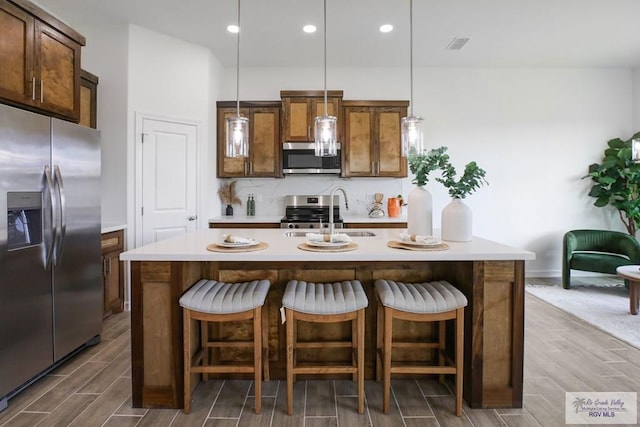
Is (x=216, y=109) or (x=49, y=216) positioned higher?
(x=216, y=109)

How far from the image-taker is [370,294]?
222cm

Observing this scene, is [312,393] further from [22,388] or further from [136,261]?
[22,388]

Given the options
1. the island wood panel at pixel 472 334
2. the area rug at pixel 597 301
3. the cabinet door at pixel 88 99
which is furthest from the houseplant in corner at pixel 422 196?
the cabinet door at pixel 88 99

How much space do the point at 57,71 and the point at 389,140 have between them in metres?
3.33

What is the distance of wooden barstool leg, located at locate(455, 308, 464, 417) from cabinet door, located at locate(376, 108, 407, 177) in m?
2.80

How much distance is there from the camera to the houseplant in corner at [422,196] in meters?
2.30

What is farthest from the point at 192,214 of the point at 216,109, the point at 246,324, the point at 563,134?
the point at 563,134

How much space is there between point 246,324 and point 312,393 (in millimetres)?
575

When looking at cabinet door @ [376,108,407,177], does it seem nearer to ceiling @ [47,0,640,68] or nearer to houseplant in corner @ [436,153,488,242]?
ceiling @ [47,0,640,68]

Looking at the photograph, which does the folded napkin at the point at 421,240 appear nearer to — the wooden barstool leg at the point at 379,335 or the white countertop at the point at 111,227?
the wooden barstool leg at the point at 379,335

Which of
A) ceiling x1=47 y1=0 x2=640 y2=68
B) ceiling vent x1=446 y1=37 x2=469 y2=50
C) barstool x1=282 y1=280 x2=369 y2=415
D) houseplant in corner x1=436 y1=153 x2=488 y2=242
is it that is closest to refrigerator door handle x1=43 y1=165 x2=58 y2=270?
barstool x1=282 y1=280 x2=369 y2=415

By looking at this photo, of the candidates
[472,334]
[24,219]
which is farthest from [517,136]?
[24,219]

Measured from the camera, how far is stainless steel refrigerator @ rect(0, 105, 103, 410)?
1.94 m

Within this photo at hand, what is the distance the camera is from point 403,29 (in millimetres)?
3658
